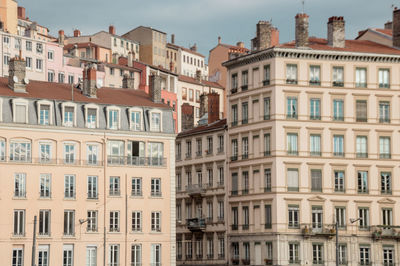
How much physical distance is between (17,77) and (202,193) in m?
25.0

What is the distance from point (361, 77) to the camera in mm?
96875

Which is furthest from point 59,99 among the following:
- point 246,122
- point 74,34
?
point 74,34

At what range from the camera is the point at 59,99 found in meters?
86.9

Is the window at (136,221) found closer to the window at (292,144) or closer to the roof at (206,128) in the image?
the window at (292,144)

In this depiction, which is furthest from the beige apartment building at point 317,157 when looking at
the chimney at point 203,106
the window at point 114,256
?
the chimney at point 203,106

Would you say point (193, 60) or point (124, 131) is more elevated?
point (193, 60)

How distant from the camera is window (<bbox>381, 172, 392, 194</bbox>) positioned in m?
95.8

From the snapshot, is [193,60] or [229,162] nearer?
[229,162]

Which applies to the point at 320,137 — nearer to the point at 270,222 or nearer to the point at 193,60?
the point at 270,222

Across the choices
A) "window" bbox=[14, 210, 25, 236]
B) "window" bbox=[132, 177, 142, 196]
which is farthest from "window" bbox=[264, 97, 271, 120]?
"window" bbox=[14, 210, 25, 236]

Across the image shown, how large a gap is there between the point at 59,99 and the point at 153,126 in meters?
8.79

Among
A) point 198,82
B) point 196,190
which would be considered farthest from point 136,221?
point 198,82

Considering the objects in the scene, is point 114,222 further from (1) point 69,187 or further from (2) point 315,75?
(2) point 315,75

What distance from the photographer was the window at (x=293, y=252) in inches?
3652
